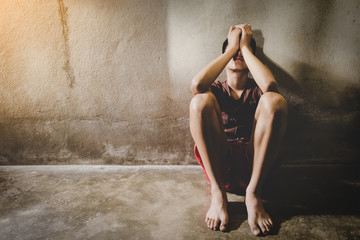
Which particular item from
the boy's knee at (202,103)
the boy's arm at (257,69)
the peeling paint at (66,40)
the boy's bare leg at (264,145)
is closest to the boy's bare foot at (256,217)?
the boy's bare leg at (264,145)

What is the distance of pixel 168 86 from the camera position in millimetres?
2535

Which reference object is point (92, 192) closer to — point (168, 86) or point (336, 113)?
point (168, 86)

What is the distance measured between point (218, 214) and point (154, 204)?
1.97 ft

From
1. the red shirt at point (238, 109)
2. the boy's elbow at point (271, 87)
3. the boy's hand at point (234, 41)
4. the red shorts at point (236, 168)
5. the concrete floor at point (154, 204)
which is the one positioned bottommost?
the concrete floor at point (154, 204)

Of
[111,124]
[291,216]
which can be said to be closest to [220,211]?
[291,216]

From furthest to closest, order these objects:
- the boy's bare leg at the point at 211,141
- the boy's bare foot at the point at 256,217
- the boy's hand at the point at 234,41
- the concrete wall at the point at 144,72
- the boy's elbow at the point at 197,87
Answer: the concrete wall at the point at 144,72 < the boy's hand at the point at 234,41 < the boy's elbow at the point at 197,87 < the boy's bare leg at the point at 211,141 < the boy's bare foot at the point at 256,217

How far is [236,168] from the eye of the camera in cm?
188

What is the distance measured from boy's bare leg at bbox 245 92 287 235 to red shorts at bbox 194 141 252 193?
0.20 meters

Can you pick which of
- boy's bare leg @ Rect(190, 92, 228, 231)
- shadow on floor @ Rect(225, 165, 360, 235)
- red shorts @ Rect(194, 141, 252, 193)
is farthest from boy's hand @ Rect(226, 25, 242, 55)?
shadow on floor @ Rect(225, 165, 360, 235)

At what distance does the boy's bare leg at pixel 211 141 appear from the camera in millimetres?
1618

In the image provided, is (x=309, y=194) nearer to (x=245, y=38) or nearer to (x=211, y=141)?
(x=211, y=141)

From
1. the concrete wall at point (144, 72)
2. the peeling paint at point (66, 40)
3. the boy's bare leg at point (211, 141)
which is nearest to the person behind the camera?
the boy's bare leg at point (211, 141)

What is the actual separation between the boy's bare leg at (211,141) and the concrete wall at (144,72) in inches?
35.2

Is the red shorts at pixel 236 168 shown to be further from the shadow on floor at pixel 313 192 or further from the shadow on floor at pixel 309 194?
the shadow on floor at pixel 313 192
